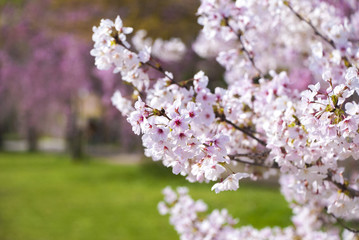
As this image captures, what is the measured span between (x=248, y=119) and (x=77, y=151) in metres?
19.7

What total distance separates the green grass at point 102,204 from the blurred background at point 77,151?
0.02 m

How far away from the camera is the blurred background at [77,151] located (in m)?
8.63

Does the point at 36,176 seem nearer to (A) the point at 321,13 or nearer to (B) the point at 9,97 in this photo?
(B) the point at 9,97

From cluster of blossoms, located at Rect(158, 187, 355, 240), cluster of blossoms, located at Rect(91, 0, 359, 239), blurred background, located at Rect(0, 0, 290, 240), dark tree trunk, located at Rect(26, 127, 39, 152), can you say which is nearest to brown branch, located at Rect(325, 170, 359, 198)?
cluster of blossoms, located at Rect(91, 0, 359, 239)

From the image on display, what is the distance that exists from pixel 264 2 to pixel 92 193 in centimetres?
1017

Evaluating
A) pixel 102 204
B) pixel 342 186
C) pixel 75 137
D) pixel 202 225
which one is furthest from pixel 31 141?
pixel 342 186

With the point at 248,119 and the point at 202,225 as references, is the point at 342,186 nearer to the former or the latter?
the point at 248,119

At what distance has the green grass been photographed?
26.2ft

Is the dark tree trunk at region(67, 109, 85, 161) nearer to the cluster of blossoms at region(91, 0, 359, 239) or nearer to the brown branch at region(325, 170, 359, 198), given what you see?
the cluster of blossoms at region(91, 0, 359, 239)

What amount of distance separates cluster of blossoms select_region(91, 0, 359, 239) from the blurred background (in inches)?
163

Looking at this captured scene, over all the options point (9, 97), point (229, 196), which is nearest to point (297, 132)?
point (229, 196)

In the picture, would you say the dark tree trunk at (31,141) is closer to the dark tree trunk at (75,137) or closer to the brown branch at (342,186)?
the dark tree trunk at (75,137)

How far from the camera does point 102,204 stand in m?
10.8

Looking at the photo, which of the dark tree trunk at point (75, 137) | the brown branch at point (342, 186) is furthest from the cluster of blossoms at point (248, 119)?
the dark tree trunk at point (75, 137)
